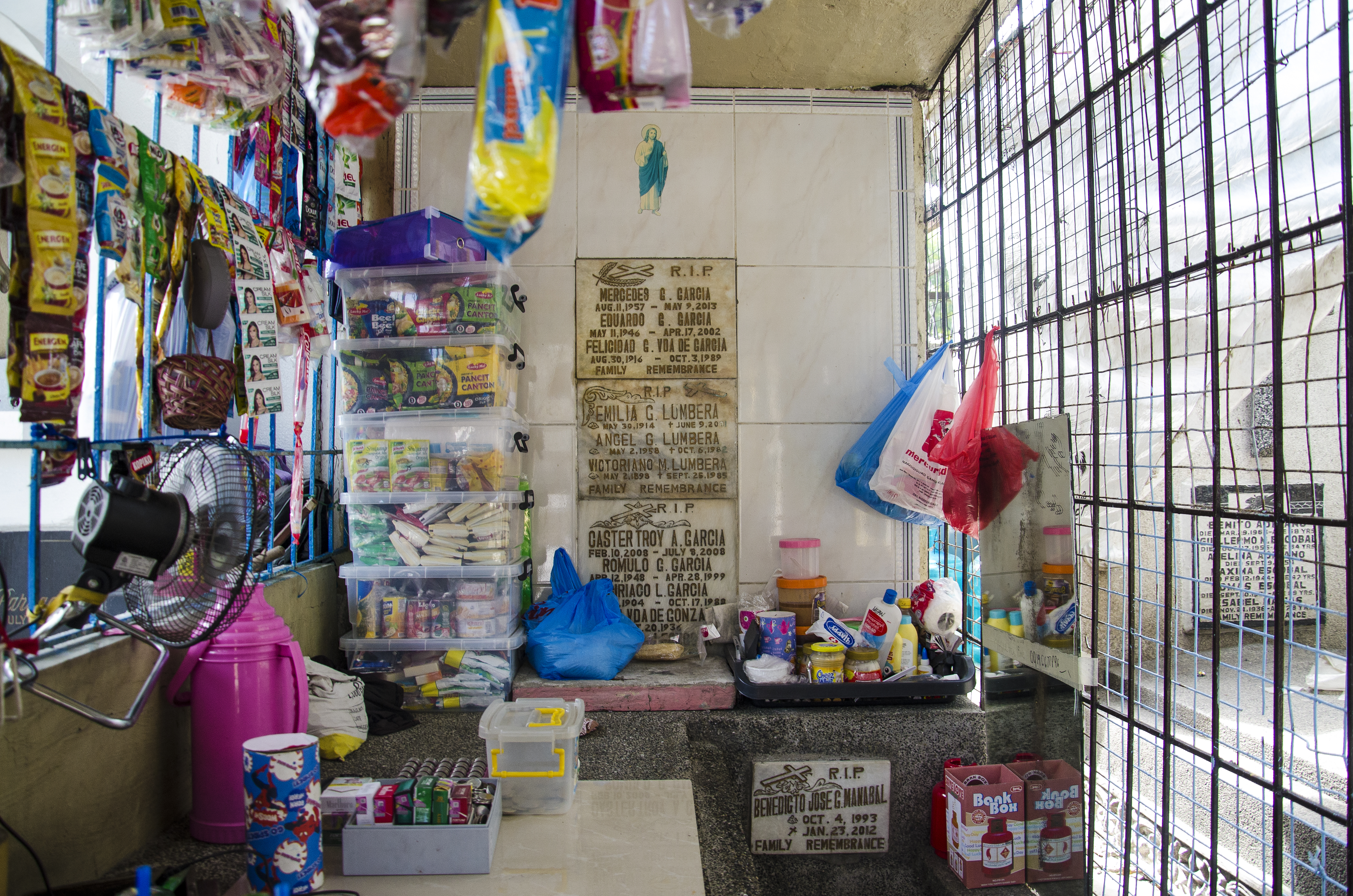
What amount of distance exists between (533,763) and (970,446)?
148cm

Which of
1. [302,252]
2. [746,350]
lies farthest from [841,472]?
[302,252]

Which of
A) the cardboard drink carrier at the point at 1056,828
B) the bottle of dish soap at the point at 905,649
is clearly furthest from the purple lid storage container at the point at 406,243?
the cardboard drink carrier at the point at 1056,828

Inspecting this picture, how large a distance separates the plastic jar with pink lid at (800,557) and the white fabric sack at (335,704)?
4.66 ft

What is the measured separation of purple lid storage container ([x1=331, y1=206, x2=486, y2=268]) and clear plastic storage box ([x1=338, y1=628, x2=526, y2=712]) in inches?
44.6

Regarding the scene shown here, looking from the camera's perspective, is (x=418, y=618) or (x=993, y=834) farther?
(x=418, y=618)

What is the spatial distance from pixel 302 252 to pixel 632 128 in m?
1.29

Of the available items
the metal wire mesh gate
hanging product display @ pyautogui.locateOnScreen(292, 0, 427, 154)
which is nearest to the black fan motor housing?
hanging product display @ pyautogui.locateOnScreen(292, 0, 427, 154)

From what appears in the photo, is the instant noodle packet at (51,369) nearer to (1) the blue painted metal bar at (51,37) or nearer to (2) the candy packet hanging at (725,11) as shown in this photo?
(1) the blue painted metal bar at (51,37)

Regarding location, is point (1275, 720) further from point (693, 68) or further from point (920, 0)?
point (693, 68)

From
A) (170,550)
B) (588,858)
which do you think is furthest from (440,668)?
A: (170,550)

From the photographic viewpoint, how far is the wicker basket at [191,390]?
4.65ft

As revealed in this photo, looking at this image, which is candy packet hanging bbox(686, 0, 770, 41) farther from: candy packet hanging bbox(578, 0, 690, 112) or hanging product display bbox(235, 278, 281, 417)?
hanging product display bbox(235, 278, 281, 417)

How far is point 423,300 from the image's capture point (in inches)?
90.7

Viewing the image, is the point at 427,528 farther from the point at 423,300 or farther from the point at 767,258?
the point at 767,258
